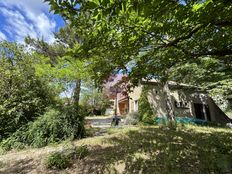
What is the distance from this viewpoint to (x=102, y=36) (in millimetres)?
4305

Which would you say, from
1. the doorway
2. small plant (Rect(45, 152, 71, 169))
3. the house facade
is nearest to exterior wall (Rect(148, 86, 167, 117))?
the house facade

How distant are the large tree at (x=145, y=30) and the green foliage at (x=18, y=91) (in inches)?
267

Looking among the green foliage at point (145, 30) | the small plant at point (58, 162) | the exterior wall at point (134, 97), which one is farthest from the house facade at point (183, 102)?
the small plant at point (58, 162)

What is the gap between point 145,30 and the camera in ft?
14.2

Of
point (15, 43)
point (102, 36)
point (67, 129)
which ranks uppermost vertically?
point (15, 43)

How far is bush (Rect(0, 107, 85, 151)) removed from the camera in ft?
30.4

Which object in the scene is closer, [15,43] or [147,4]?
[147,4]

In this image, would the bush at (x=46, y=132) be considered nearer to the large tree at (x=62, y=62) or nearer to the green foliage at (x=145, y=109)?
the large tree at (x=62, y=62)

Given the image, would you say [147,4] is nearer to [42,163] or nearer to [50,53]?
[42,163]

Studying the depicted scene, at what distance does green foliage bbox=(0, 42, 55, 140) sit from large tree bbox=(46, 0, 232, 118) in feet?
22.2

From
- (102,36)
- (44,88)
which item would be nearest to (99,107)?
(44,88)

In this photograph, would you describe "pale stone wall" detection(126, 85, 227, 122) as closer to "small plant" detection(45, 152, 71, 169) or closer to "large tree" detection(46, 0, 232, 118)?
"large tree" detection(46, 0, 232, 118)

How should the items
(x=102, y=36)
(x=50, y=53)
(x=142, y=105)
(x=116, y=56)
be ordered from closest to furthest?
(x=102, y=36) < (x=116, y=56) < (x=142, y=105) < (x=50, y=53)

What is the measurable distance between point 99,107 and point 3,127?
74.0 feet
